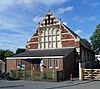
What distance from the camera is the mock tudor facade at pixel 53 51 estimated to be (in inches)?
1422

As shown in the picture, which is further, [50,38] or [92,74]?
[50,38]

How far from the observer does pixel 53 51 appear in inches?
1556

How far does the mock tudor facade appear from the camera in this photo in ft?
→ 119

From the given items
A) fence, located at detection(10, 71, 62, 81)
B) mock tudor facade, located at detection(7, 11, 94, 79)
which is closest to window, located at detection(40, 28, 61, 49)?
mock tudor facade, located at detection(7, 11, 94, 79)

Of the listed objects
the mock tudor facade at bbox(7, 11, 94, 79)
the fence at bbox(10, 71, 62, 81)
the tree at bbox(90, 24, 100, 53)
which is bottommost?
the fence at bbox(10, 71, 62, 81)

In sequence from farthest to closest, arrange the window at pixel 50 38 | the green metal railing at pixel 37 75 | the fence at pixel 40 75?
the window at pixel 50 38 < the green metal railing at pixel 37 75 < the fence at pixel 40 75

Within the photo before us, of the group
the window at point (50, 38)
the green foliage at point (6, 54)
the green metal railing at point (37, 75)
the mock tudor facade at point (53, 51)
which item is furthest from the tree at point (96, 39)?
the green metal railing at point (37, 75)

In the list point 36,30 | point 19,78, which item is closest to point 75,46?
point 36,30

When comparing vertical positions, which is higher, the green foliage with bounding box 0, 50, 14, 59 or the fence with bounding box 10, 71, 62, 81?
the green foliage with bounding box 0, 50, 14, 59

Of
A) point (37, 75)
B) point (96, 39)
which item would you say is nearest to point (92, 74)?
point (37, 75)

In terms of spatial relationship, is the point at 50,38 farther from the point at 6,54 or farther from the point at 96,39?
the point at 96,39

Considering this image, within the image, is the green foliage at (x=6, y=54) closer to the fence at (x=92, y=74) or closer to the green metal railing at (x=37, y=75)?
the green metal railing at (x=37, y=75)

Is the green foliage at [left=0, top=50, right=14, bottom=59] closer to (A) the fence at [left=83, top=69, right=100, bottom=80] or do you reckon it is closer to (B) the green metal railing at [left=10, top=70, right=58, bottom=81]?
(B) the green metal railing at [left=10, top=70, right=58, bottom=81]

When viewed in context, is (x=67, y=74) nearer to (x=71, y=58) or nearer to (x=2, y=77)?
(x=71, y=58)
